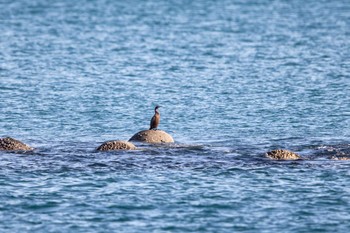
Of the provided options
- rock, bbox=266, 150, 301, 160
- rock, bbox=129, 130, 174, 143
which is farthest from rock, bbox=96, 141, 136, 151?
rock, bbox=266, 150, 301, 160

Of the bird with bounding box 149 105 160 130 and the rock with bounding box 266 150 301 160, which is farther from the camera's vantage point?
the bird with bounding box 149 105 160 130

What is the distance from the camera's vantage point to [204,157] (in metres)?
34.9

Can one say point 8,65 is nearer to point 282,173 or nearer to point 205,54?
point 205,54

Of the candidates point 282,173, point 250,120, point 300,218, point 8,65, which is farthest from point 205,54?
point 300,218

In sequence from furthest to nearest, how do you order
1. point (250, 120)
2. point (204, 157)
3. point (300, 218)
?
point (250, 120) → point (204, 157) → point (300, 218)

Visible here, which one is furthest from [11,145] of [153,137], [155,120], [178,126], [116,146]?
[178,126]

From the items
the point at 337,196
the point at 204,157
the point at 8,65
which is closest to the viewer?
the point at 337,196

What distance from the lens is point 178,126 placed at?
43.7 meters

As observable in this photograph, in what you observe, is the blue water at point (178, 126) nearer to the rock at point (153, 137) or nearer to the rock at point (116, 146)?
the rock at point (116, 146)

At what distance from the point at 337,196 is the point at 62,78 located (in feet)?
107

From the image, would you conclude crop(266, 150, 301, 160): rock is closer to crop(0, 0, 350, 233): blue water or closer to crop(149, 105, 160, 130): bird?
crop(0, 0, 350, 233): blue water

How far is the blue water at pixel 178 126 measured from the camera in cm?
2858

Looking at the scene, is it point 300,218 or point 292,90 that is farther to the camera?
point 292,90

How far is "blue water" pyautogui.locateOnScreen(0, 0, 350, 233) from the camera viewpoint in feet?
93.8
